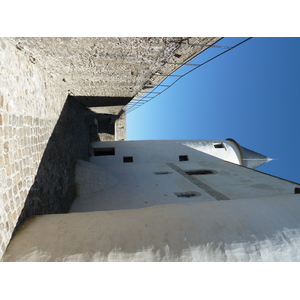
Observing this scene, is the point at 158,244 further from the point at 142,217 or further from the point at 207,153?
the point at 207,153

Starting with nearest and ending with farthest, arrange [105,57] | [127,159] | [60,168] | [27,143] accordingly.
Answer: [27,143], [105,57], [60,168], [127,159]

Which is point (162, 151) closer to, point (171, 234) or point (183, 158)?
point (183, 158)

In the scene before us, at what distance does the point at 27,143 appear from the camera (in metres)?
4.28

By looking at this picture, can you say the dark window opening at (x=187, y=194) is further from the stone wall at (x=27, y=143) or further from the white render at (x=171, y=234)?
the white render at (x=171, y=234)

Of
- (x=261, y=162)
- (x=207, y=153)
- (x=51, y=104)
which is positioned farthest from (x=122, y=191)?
(x=261, y=162)

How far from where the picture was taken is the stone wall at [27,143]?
3420 mm

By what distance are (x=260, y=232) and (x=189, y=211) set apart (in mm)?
1096

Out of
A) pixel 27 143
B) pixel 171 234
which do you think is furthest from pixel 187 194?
pixel 27 143

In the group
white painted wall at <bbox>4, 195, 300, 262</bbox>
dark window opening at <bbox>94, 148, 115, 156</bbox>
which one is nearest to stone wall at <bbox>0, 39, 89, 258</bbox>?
white painted wall at <bbox>4, 195, 300, 262</bbox>

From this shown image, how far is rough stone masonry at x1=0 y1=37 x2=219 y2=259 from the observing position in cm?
355

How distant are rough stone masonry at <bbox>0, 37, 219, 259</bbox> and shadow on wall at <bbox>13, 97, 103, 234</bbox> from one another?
0.02 m

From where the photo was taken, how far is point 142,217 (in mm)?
4008

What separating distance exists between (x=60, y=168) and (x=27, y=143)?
8.59 feet

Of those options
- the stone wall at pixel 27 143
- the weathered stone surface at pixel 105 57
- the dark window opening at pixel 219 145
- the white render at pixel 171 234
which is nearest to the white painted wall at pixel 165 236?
the white render at pixel 171 234
